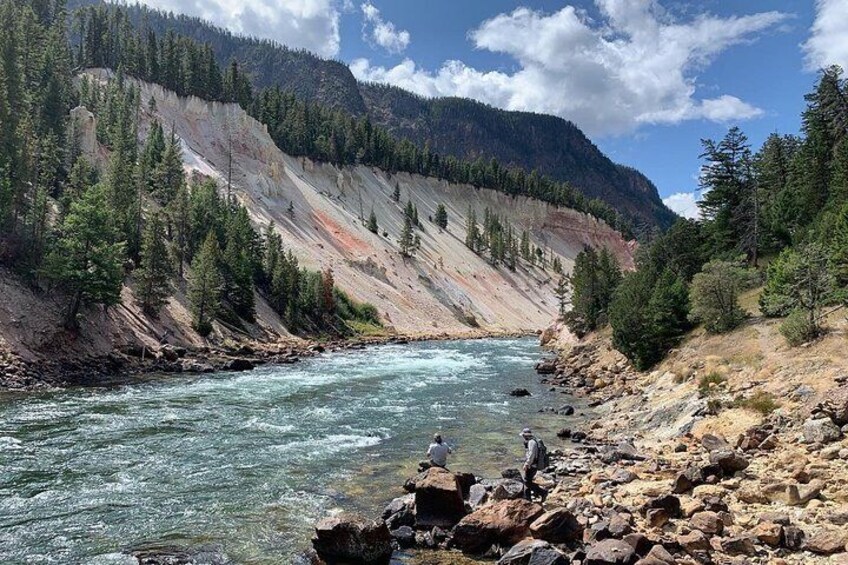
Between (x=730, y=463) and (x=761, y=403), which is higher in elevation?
(x=761, y=403)

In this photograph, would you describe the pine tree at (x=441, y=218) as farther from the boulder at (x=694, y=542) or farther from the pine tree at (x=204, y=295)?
the boulder at (x=694, y=542)

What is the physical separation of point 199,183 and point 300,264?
21551 mm

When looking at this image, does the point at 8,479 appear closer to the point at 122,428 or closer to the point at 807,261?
the point at 122,428

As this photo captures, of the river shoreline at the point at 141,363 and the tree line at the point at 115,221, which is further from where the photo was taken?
the tree line at the point at 115,221

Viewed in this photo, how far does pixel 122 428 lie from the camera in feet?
86.8

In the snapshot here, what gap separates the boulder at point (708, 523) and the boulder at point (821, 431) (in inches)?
270

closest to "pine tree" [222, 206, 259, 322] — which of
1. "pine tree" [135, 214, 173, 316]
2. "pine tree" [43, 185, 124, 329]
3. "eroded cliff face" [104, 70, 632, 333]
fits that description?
"pine tree" [135, 214, 173, 316]

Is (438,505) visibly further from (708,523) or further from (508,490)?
(708,523)

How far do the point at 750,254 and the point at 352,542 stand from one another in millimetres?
59725

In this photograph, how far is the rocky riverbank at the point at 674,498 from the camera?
43.0ft

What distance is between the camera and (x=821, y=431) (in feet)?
62.0

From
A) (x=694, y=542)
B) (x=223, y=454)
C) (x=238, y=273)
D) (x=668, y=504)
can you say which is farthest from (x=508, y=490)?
(x=238, y=273)

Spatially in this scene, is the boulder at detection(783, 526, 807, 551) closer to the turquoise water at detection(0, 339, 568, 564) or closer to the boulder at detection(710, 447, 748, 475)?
the boulder at detection(710, 447, 748, 475)

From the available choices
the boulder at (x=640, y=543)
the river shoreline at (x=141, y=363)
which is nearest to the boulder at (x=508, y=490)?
the boulder at (x=640, y=543)
